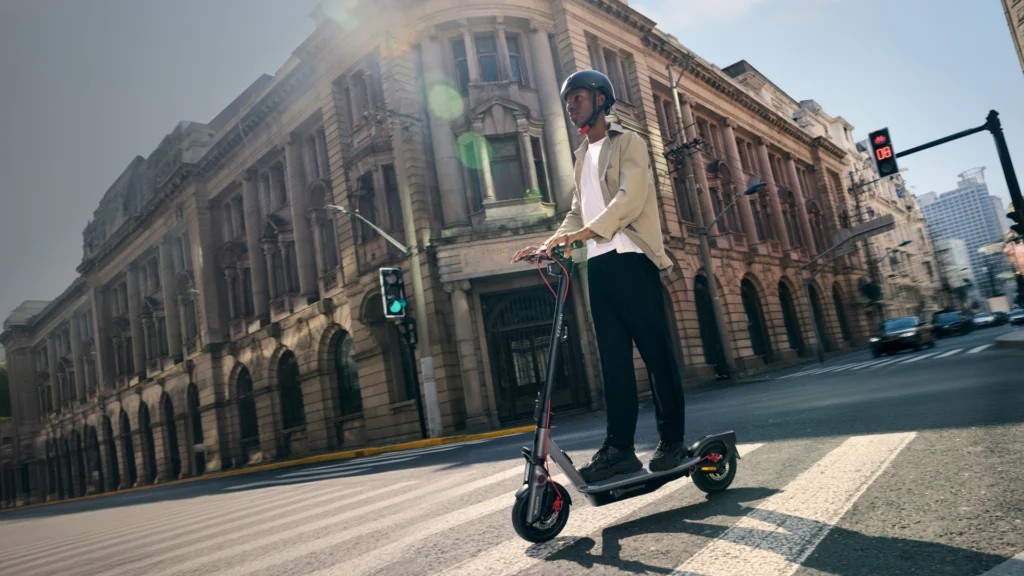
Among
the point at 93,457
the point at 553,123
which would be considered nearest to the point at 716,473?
the point at 553,123

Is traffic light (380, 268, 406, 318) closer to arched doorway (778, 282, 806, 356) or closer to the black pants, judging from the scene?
the black pants

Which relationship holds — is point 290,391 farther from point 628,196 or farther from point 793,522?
point 793,522

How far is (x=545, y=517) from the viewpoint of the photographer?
277 centimetres

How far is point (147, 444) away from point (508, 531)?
1635 inches

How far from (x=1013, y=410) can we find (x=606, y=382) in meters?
3.43

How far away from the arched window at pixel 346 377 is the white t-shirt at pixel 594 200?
68.2 feet

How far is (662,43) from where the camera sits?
1092 inches

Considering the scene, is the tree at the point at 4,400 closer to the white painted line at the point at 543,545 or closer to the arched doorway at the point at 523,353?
the arched doorway at the point at 523,353

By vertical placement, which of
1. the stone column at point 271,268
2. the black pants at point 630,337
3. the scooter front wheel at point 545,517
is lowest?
the scooter front wheel at point 545,517

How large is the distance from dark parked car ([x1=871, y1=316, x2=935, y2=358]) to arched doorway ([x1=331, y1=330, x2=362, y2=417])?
61.4ft

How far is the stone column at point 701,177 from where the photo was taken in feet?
92.5

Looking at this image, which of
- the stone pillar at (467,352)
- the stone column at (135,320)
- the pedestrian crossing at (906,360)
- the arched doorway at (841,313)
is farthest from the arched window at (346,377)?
the arched doorway at (841,313)

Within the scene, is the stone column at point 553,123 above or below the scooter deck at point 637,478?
above

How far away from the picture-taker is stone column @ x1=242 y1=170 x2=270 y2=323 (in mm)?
27750
